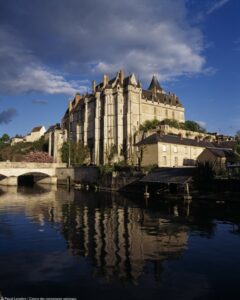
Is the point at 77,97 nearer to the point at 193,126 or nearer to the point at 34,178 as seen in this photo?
the point at 34,178

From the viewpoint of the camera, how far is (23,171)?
6900 cm

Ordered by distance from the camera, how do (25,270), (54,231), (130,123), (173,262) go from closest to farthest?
(25,270) < (173,262) < (54,231) < (130,123)

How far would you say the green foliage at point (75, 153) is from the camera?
274ft

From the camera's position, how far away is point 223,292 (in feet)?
34.8

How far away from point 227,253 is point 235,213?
1312 cm

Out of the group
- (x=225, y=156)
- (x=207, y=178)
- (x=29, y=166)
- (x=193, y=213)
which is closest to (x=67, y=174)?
(x=29, y=166)

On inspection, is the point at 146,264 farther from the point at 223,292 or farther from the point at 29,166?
the point at 29,166

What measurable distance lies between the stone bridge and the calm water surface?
44117mm

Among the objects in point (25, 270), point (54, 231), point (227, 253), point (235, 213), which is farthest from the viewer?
point (235, 213)

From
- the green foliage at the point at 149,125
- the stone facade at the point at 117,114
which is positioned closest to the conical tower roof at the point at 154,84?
the stone facade at the point at 117,114

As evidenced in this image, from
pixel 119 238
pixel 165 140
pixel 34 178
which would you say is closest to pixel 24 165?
pixel 34 178

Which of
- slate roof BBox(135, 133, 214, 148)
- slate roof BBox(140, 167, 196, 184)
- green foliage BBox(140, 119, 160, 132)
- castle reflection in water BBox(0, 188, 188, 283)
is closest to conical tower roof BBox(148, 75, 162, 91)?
green foliage BBox(140, 119, 160, 132)

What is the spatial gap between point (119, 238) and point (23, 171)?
2176 inches

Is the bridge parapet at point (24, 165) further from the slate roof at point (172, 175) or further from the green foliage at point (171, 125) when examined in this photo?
the slate roof at point (172, 175)
